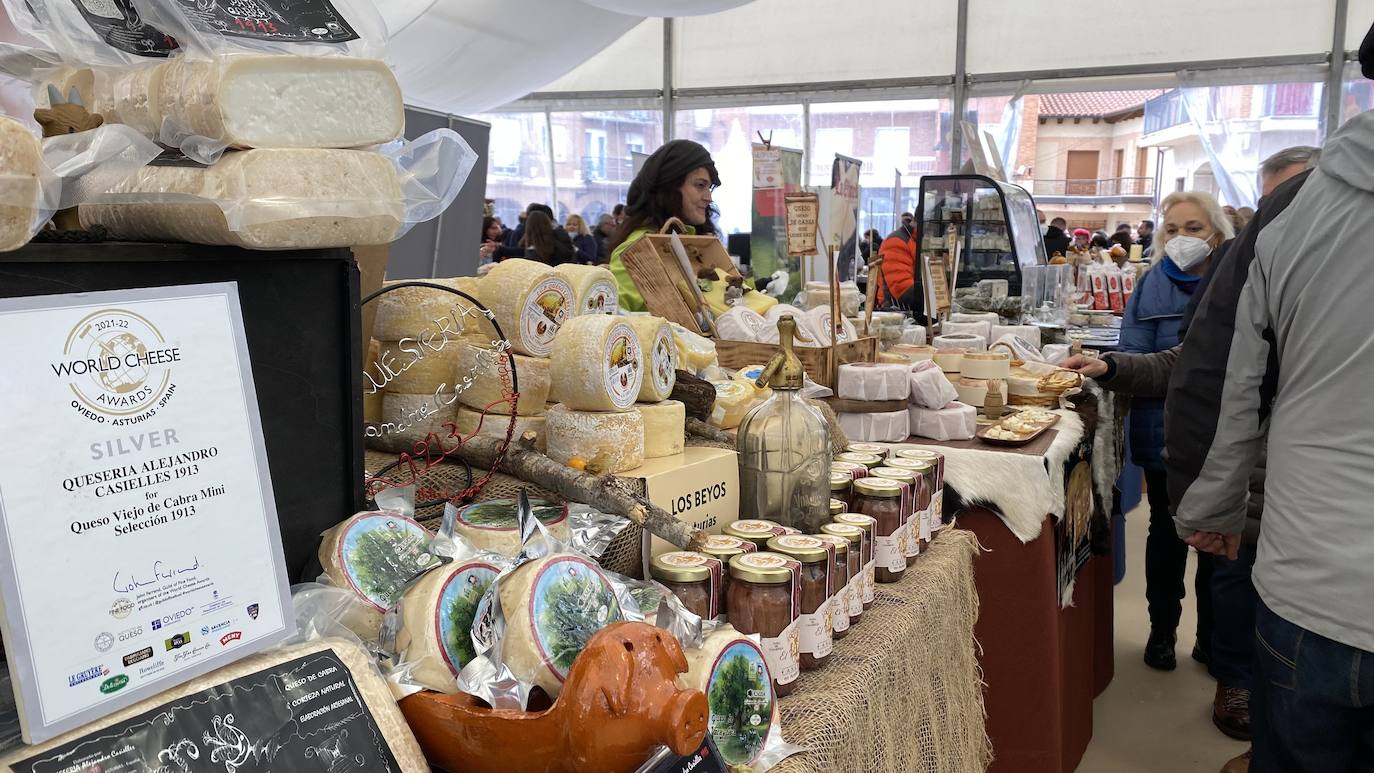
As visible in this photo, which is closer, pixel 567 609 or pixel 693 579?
pixel 567 609

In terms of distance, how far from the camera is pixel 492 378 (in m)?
1.42

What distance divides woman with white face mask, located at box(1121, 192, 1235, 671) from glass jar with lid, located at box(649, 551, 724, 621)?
2514 millimetres

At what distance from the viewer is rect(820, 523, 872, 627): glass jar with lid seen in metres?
1.39

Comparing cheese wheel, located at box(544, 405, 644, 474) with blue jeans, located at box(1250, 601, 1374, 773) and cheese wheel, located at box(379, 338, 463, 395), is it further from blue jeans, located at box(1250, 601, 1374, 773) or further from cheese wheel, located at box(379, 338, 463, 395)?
blue jeans, located at box(1250, 601, 1374, 773)

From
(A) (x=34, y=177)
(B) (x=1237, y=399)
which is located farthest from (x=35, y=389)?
(B) (x=1237, y=399)

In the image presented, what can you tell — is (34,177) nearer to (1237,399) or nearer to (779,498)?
(779,498)

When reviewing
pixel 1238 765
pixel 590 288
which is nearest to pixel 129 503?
pixel 590 288

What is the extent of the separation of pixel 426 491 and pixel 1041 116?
1949 cm

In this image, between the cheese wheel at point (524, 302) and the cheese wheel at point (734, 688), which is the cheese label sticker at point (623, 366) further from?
the cheese wheel at point (734, 688)

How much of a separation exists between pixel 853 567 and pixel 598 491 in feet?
1.43

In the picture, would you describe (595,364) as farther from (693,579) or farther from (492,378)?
(693,579)

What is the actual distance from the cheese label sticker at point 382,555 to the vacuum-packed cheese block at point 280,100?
1.30 ft

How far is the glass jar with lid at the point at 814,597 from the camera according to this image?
1.26 meters

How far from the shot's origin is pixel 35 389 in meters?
→ 0.66
